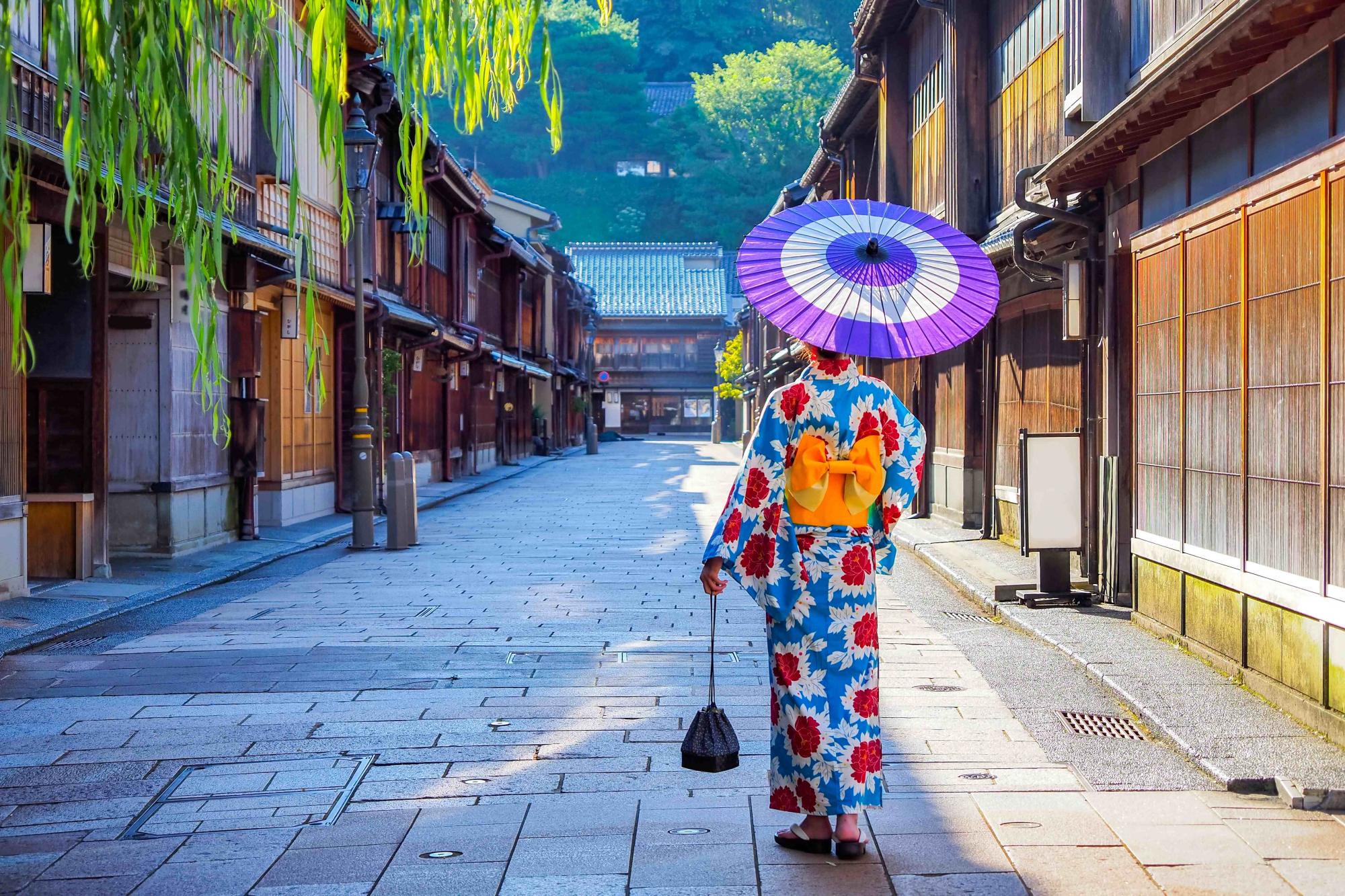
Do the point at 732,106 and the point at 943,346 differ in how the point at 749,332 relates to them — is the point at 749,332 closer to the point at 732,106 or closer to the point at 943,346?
the point at 732,106

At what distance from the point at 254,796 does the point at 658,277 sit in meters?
73.8

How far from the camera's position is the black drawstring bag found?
4852 millimetres

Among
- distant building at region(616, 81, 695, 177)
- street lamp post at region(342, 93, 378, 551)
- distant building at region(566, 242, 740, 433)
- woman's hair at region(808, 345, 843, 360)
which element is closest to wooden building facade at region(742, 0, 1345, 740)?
woman's hair at region(808, 345, 843, 360)

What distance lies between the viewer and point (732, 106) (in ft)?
252

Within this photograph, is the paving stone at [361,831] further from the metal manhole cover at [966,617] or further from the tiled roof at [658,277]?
the tiled roof at [658,277]

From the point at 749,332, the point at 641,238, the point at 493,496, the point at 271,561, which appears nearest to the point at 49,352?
the point at 271,561

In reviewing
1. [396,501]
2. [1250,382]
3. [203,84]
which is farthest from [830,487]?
[396,501]

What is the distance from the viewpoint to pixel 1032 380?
49.2 ft

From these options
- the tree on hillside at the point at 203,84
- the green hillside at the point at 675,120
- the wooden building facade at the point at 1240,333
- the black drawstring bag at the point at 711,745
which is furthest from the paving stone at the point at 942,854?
the green hillside at the point at 675,120

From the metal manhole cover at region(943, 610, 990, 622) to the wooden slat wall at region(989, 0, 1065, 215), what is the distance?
16.9 feet

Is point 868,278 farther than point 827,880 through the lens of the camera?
Yes

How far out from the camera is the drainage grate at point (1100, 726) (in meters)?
6.67

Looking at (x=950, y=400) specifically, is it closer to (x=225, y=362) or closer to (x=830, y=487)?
(x=225, y=362)

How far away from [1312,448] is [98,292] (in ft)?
34.6
